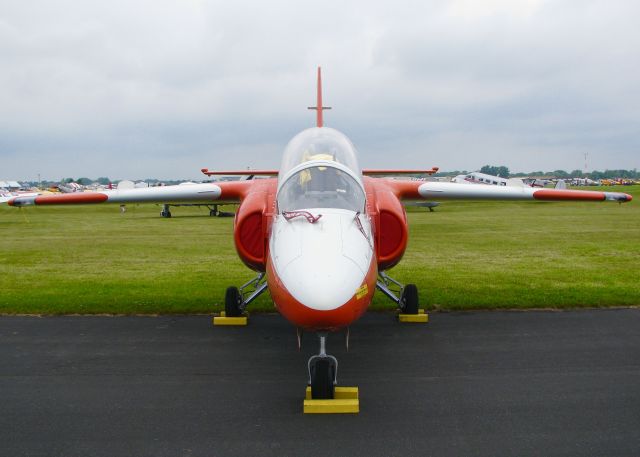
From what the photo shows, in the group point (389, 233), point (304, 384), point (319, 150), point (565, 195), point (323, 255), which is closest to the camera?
point (323, 255)

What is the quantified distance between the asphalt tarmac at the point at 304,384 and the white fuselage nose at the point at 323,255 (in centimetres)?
116

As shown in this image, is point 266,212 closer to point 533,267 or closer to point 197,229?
point 533,267

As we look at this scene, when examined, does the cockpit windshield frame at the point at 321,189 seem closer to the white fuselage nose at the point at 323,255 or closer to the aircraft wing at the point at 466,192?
the white fuselage nose at the point at 323,255

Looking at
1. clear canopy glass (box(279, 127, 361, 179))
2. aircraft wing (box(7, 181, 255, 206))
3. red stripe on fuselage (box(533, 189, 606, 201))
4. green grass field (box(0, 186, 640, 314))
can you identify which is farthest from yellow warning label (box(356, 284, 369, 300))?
red stripe on fuselage (box(533, 189, 606, 201))

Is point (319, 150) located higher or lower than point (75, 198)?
higher

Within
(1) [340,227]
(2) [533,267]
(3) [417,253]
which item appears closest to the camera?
(1) [340,227]

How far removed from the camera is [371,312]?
9.33 m

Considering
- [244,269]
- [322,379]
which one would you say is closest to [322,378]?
[322,379]

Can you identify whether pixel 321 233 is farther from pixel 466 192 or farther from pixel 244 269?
pixel 244 269

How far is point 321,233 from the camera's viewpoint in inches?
209

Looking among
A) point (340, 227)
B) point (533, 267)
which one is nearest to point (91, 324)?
point (340, 227)

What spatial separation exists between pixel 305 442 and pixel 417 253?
12.7 metres

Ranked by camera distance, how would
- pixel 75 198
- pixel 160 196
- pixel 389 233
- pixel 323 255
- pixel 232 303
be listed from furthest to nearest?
pixel 75 198 → pixel 160 196 → pixel 232 303 → pixel 389 233 → pixel 323 255

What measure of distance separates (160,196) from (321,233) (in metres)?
4.87
